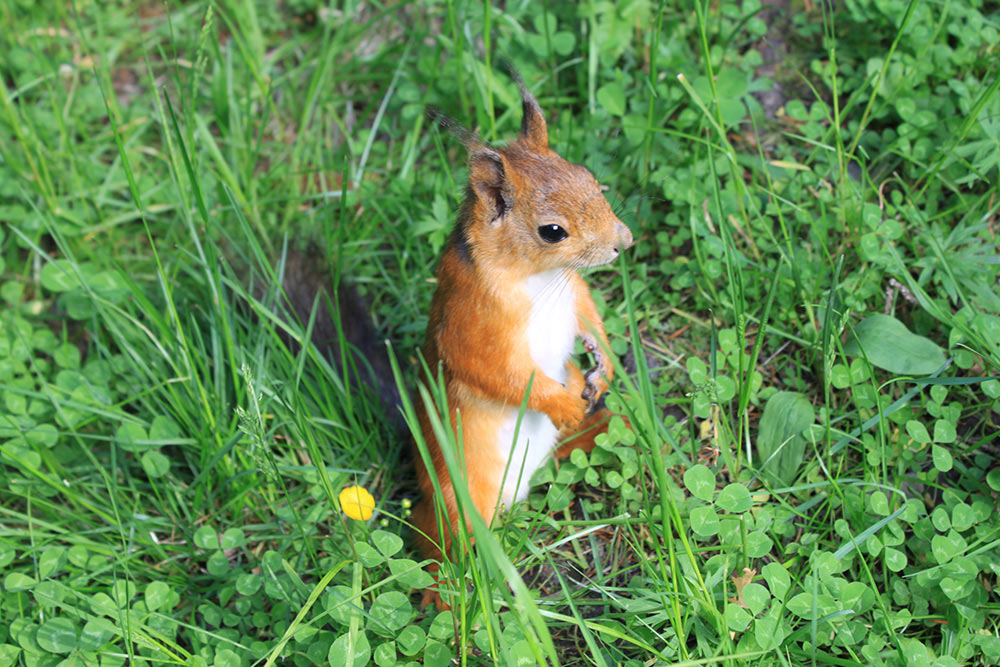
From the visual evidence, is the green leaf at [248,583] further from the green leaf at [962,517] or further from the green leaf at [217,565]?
the green leaf at [962,517]

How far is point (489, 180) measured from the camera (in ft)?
6.35

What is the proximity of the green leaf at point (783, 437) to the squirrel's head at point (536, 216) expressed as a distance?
647 mm

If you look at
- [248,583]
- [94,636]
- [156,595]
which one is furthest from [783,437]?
[94,636]

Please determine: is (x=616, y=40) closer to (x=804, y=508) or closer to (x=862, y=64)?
(x=862, y=64)

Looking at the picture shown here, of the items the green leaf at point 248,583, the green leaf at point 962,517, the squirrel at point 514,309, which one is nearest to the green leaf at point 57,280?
the green leaf at point 248,583

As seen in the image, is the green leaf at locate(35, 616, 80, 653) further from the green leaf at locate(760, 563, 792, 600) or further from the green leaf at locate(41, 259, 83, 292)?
the green leaf at locate(760, 563, 792, 600)

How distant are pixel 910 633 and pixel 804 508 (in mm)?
359

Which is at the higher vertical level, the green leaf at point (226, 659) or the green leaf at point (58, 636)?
the green leaf at point (58, 636)

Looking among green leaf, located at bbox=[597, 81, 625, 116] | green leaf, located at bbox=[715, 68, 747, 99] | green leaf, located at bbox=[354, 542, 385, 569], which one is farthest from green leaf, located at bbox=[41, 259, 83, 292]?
green leaf, located at bbox=[715, 68, 747, 99]

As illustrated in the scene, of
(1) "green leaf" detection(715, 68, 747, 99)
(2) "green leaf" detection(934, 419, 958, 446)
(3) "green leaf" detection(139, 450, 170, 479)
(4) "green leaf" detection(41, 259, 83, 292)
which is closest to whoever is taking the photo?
(2) "green leaf" detection(934, 419, 958, 446)

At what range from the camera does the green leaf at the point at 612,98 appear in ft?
9.30

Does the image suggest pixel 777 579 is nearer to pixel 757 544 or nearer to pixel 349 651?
pixel 757 544

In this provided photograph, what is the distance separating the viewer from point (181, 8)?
11.8ft

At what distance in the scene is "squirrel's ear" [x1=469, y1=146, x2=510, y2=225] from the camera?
74.6 inches
